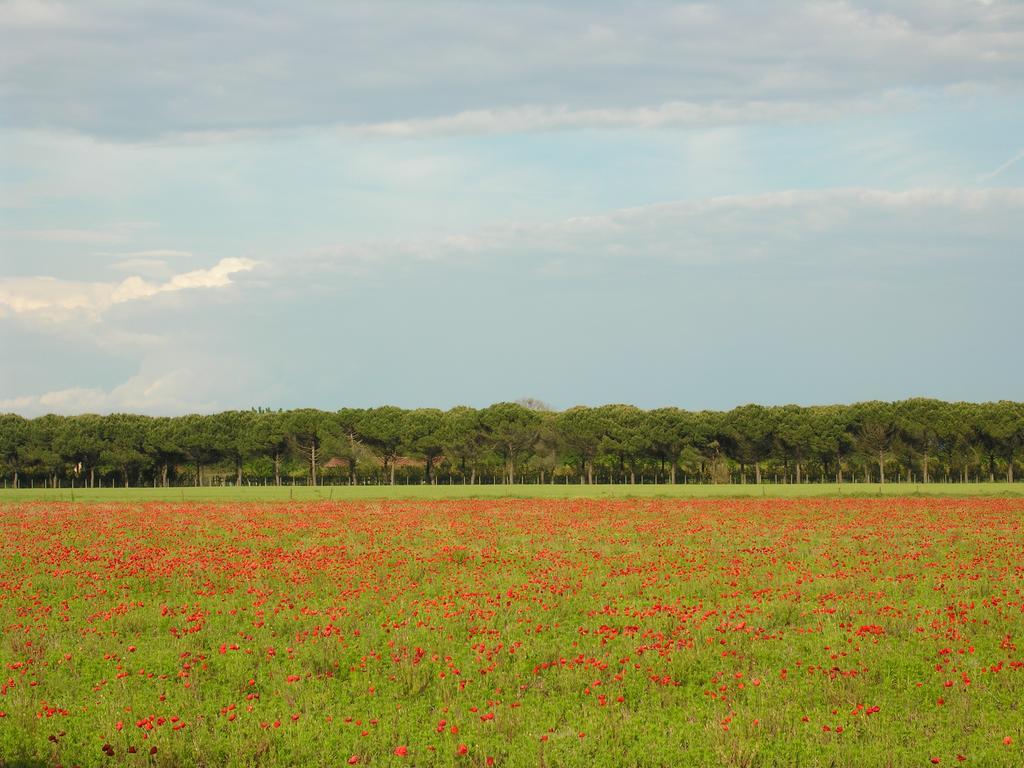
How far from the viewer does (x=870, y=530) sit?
3388 cm

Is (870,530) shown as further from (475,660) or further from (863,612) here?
(475,660)

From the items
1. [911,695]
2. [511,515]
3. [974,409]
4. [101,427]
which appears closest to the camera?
[911,695]

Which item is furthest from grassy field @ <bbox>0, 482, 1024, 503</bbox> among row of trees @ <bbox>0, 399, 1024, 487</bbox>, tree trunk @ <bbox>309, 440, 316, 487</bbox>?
tree trunk @ <bbox>309, 440, 316, 487</bbox>

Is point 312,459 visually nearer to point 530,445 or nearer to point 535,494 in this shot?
point 530,445

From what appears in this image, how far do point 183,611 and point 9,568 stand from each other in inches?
332

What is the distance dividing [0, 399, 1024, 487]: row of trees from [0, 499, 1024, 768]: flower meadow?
339 ft

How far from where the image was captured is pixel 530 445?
140 m

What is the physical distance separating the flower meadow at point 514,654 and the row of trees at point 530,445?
10347cm

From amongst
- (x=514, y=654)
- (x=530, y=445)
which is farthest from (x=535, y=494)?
(x=530, y=445)

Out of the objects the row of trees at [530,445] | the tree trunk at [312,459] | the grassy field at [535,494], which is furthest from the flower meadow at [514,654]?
the tree trunk at [312,459]

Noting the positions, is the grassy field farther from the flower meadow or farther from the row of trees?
the row of trees

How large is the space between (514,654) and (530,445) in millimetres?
124130

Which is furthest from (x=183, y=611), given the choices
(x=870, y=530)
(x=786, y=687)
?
(x=870, y=530)

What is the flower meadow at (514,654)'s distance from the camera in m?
11.7
